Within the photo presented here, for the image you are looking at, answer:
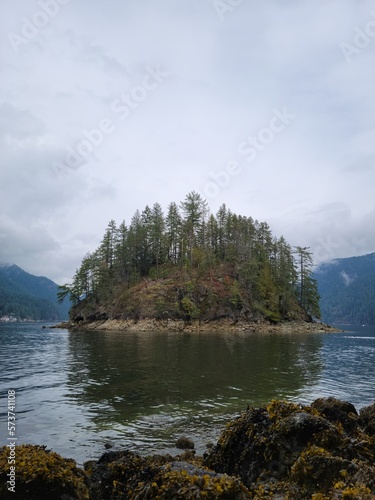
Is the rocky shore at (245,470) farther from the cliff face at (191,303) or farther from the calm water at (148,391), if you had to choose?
the cliff face at (191,303)

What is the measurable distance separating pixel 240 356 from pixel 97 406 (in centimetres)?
2477

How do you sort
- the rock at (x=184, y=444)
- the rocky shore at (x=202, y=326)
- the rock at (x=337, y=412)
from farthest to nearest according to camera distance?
the rocky shore at (x=202, y=326) → the rock at (x=184, y=444) → the rock at (x=337, y=412)

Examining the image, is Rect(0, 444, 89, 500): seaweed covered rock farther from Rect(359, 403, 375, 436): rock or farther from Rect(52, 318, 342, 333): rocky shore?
Rect(52, 318, 342, 333): rocky shore

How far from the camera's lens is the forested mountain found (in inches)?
4013

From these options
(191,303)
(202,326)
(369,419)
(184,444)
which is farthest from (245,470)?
(191,303)

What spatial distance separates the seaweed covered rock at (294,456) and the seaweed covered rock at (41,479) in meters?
3.32

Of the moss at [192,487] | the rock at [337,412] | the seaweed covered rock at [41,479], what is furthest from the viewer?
the rock at [337,412]

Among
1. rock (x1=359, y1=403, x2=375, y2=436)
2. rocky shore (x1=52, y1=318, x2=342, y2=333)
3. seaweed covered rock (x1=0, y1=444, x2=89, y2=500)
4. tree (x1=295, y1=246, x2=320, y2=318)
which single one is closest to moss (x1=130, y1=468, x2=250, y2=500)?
seaweed covered rock (x1=0, y1=444, x2=89, y2=500)

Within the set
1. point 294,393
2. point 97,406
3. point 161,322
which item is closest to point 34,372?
point 97,406

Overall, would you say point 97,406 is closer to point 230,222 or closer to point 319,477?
point 319,477

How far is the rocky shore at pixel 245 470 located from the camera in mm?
5754

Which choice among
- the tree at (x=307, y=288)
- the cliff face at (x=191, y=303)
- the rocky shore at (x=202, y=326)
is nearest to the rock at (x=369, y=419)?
the rocky shore at (x=202, y=326)

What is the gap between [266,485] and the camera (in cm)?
659

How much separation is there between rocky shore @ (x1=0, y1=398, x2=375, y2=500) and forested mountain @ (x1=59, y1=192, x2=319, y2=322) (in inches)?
3434
